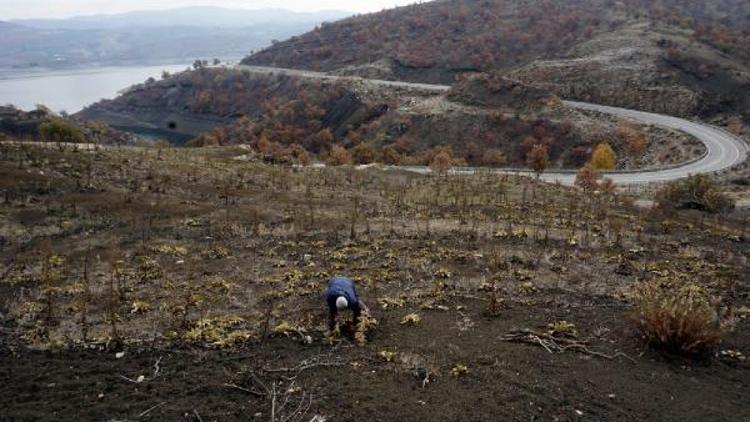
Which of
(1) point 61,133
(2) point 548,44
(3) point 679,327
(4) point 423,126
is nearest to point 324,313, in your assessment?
(3) point 679,327

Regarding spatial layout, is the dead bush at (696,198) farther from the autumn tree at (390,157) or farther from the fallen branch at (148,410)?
the autumn tree at (390,157)

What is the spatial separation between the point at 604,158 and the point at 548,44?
58.4 metres

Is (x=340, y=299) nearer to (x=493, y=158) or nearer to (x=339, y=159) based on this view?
(x=339, y=159)

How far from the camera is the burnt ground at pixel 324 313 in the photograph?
24.2 ft

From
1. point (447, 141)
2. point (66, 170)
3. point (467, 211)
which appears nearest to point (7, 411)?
point (467, 211)

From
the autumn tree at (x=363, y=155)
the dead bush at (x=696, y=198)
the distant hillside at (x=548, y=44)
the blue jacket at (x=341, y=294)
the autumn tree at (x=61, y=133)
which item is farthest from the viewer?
the distant hillside at (x=548, y=44)

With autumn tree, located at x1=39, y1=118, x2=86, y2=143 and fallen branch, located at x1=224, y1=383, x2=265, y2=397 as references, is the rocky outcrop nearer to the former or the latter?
autumn tree, located at x1=39, y1=118, x2=86, y2=143

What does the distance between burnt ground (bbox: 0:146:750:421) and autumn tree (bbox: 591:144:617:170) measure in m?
26.4

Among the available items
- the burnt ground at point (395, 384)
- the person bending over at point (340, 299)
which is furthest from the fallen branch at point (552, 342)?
the person bending over at point (340, 299)

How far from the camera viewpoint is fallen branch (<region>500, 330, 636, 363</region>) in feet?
28.5

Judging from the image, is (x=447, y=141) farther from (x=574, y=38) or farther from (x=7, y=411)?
(x=7, y=411)

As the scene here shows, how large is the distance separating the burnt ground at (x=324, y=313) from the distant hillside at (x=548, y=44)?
51.2 m

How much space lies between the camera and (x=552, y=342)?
8.96 m

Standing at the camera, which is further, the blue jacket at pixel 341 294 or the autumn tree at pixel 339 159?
the autumn tree at pixel 339 159
